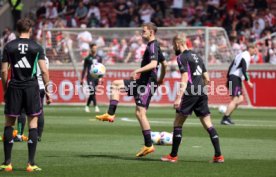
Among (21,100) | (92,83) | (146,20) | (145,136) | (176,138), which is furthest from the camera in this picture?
(146,20)

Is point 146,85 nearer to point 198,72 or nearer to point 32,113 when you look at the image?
point 198,72

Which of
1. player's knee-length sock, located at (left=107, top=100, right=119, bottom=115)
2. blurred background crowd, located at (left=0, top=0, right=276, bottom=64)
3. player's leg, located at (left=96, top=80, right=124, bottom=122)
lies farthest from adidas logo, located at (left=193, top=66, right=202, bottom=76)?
blurred background crowd, located at (left=0, top=0, right=276, bottom=64)

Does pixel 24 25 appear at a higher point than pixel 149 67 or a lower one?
higher

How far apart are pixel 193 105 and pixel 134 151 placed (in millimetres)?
2136

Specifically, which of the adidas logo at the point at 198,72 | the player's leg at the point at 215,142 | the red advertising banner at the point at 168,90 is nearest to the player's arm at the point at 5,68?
the adidas logo at the point at 198,72

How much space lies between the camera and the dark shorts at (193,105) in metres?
13.1

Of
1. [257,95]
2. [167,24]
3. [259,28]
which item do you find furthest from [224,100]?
[167,24]

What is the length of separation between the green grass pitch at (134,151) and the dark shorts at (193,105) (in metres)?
0.83

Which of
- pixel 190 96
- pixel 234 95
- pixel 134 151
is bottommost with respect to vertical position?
pixel 134 151

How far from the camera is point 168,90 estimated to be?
30438mm

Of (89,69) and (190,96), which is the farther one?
(89,69)

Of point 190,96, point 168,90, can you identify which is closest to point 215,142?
point 190,96

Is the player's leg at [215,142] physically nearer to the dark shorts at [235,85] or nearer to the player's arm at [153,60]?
the player's arm at [153,60]

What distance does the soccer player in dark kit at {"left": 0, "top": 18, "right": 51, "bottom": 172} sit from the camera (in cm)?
1177
